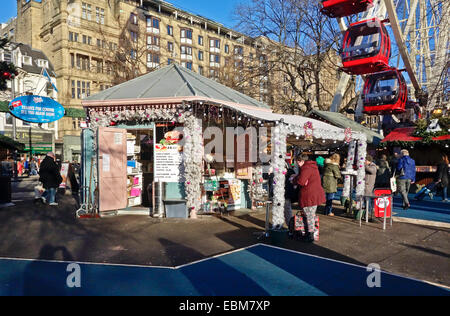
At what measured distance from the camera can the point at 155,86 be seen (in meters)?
10.0

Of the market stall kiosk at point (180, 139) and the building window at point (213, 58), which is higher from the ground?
the building window at point (213, 58)

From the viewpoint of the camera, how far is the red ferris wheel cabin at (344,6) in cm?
1114

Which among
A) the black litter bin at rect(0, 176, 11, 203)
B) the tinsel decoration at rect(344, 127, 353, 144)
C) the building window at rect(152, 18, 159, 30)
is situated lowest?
the black litter bin at rect(0, 176, 11, 203)

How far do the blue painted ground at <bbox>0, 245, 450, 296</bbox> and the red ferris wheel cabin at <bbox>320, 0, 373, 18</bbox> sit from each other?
9320 mm

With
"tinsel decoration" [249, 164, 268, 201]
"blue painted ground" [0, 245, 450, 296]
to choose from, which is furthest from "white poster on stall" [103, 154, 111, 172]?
"tinsel decoration" [249, 164, 268, 201]

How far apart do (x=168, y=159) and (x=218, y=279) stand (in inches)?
209

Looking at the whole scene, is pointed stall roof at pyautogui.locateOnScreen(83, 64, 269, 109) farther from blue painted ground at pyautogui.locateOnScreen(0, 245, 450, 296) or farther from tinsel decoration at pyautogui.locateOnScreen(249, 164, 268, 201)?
blue painted ground at pyautogui.locateOnScreen(0, 245, 450, 296)

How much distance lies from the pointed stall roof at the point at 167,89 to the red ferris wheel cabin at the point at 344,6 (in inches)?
179

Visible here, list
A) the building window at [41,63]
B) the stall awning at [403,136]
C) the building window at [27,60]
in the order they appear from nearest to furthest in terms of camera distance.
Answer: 1. the stall awning at [403,136]
2. the building window at [27,60]
3. the building window at [41,63]

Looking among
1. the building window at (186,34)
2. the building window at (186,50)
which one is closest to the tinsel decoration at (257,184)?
the building window at (186,50)

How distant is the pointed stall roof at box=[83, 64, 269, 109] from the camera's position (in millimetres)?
9383

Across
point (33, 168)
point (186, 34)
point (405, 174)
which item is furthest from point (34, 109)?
point (186, 34)

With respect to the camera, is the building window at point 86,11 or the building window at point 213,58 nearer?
the building window at point 86,11

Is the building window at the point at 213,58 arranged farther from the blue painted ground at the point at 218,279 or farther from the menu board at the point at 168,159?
the blue painted ground at the point at 218,279
